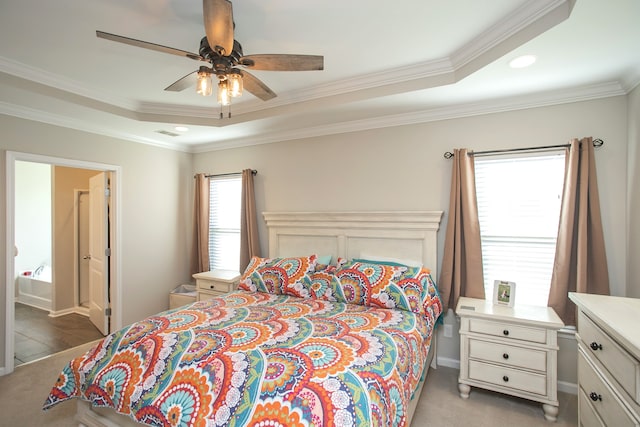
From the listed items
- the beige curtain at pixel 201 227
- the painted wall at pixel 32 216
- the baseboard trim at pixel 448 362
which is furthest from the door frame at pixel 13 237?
the baseboard trim at pixel 448 362

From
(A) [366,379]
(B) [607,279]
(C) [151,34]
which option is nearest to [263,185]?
(C) [151,34]

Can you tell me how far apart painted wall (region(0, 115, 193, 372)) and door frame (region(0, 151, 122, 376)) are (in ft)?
0.17

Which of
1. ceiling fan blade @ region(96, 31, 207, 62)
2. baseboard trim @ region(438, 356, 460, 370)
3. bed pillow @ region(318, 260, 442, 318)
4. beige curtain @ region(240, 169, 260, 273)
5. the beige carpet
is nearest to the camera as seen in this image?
ceiling fan blade @ region(96, 31, 207, 62)

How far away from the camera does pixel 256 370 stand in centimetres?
144

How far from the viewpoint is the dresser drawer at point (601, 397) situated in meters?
1.26

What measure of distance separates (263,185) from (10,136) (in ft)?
7.97

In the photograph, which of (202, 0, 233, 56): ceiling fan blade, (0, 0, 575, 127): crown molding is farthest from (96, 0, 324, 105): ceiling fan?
(0, 0, 575, 127): crown molding

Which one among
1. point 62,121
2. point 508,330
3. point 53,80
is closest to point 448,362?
point 508,330

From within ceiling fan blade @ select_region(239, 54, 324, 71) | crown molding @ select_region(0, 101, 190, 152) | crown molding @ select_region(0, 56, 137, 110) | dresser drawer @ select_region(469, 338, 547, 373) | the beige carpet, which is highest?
crown molding @ select_region(0, 56, 137, 110)

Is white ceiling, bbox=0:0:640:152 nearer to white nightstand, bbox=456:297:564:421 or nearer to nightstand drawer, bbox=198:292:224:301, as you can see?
white nightstand, bbox=456:297:564:421

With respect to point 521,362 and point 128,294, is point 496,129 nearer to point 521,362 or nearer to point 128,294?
point 521,362

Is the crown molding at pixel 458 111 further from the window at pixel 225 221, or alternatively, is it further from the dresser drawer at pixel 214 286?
the dresser drawer at pixel 214 286

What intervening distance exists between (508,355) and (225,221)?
11.4ft

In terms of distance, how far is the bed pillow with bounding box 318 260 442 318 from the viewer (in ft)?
8.05
